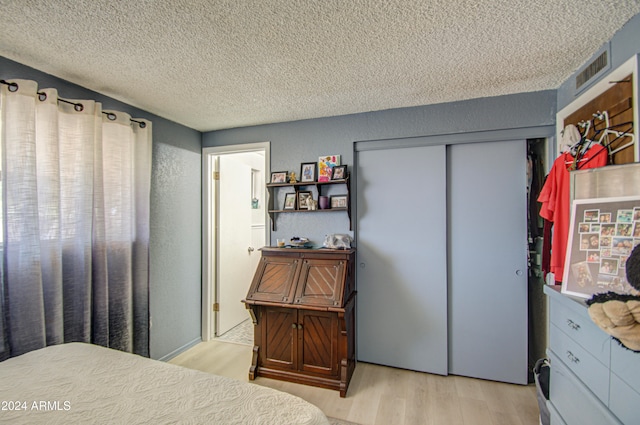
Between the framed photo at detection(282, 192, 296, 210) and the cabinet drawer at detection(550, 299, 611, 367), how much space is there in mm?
2133

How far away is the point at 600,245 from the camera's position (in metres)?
1.25

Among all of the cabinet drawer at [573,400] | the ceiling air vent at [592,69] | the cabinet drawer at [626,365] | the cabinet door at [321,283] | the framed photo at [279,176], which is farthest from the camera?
the framed photo at [279,176]

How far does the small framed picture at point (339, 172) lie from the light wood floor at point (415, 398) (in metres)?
1.81

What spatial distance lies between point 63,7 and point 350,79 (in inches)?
62.9

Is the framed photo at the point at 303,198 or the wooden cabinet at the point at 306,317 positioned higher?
the framed photo at the point at 303,198

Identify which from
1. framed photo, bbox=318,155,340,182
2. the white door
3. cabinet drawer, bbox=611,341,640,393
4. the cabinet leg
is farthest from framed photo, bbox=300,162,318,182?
cabinet drawer, bbox=611,341,640,393

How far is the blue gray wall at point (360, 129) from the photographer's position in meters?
2.23

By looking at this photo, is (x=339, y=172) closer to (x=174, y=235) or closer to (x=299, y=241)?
(x=299, y=241)

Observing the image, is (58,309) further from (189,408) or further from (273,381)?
(273,381)

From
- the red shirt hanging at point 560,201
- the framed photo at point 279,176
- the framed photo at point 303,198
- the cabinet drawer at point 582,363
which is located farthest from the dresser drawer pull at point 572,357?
the framed photo at point 279,176

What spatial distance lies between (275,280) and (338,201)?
95 centimetres

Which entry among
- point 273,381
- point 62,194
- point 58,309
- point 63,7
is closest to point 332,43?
point 63,7

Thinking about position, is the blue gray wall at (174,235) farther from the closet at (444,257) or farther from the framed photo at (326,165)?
the closet at (444,257)

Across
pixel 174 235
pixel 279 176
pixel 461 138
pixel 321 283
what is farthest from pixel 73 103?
pixel 461 138
